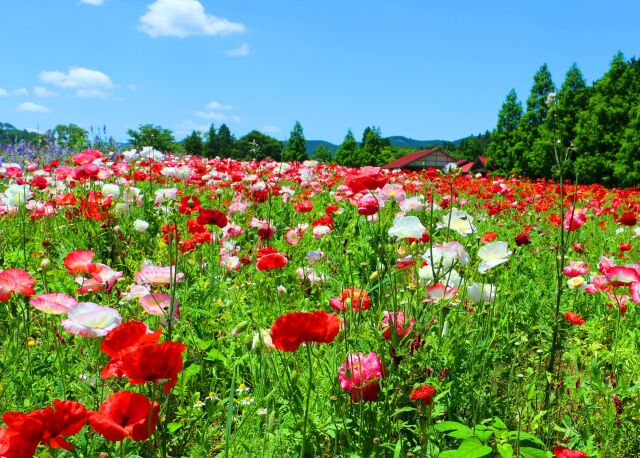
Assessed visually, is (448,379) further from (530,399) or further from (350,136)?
(350,136)

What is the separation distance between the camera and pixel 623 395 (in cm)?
191

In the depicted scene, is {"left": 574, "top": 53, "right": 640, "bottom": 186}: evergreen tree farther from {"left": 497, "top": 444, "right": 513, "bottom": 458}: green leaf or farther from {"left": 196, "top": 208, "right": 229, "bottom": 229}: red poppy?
{"left": 497, "top": 444, "right": 513, "bottom": 458}: green leaf

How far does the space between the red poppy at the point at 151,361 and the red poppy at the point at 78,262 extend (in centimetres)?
87

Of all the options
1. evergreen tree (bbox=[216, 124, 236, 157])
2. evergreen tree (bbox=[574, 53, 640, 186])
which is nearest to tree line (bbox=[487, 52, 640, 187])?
evergreen tree (bbox=[574, 53, 640, 186])

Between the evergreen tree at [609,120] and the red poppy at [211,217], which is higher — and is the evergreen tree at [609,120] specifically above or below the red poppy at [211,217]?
above

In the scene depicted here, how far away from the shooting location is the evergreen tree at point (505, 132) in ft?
110

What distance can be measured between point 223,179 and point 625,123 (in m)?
25.4

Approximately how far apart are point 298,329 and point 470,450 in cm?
48

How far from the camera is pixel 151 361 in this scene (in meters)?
1.08

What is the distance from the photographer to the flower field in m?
1.28

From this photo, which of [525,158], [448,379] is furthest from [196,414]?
[525,158]

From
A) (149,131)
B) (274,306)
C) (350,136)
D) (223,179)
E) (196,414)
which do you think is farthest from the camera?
(350,136)

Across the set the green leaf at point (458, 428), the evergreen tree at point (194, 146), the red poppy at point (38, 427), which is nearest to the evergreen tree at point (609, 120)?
the green leaf at point (458, 428)

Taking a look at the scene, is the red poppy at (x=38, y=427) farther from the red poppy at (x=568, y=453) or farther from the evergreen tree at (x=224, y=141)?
the evergreen tree at (x=224, y=141)
